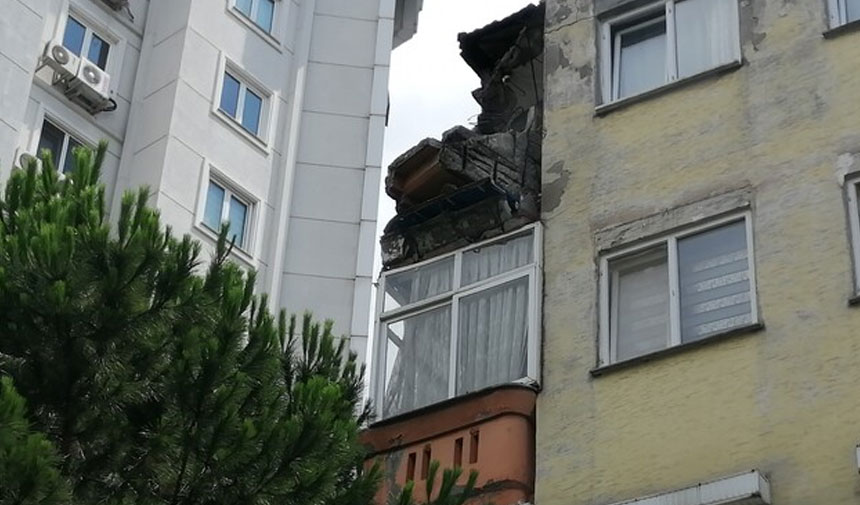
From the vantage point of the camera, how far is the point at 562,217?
1514cm

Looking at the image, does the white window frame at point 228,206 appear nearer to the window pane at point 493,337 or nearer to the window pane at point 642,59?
the window pane at point 642,59

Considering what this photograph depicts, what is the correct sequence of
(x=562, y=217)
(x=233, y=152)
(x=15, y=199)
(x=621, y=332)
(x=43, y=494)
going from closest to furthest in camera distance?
(x=43, y=494), (x=15, y=199), (x=621, y=332), (x=562, y=217), (x=233, y=152)

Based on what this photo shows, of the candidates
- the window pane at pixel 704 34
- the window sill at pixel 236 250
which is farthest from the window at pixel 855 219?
the window sill at pixel 236 250

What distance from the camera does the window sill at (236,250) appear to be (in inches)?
1035

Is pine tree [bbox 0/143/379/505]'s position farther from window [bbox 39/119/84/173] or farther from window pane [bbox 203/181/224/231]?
window pane [bbox 203/181/224/231]

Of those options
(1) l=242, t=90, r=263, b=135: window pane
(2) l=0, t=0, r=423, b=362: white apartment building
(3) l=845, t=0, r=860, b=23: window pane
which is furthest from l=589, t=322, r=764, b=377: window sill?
(1) l=242, t=90, r=263, b=135: window pane

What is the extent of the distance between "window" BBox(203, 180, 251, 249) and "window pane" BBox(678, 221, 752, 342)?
530 inches

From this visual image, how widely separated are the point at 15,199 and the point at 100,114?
44.7ft

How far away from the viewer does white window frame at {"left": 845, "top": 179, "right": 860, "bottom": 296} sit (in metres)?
13.1

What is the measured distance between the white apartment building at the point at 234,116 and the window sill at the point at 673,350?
12.2 m

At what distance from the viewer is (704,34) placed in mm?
15461

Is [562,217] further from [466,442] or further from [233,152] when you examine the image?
[233,152]

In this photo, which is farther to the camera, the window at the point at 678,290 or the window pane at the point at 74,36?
the window pane at the point at 74,36

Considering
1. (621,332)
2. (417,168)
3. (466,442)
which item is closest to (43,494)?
(466,442)
